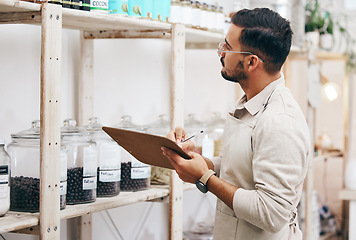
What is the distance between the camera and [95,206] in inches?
78.2

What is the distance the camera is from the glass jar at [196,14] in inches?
98.4

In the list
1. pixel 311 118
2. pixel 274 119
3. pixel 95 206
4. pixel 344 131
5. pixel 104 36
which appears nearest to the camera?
pixel 274 119

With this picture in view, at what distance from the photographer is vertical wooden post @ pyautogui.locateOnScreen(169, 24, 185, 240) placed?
232cm

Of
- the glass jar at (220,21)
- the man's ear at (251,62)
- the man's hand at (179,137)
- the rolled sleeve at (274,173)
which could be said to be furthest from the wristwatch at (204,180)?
the glass jar at (220,21)

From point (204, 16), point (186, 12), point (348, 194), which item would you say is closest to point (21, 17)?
point (186, 12)

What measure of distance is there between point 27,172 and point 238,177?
2.39 ft

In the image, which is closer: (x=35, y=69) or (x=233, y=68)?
(x=233, y=68)

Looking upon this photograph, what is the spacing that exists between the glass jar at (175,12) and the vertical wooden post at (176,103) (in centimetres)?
10

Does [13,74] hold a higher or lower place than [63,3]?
lower

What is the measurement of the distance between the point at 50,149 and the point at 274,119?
2.29 feet

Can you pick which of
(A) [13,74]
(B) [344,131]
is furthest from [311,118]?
(A) [13,74]

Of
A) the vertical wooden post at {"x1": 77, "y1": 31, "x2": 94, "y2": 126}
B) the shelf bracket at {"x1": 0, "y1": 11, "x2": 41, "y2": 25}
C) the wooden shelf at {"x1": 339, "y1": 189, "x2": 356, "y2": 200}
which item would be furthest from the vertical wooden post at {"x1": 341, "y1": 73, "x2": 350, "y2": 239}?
the shelf bracket at {"x1": 0, "y1": 11, "x2": 41, "y2": 25}

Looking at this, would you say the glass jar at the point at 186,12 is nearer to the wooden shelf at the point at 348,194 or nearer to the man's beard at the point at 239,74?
the man's beard at the point at 239,74

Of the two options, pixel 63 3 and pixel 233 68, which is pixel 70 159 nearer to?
pixel 63 3
